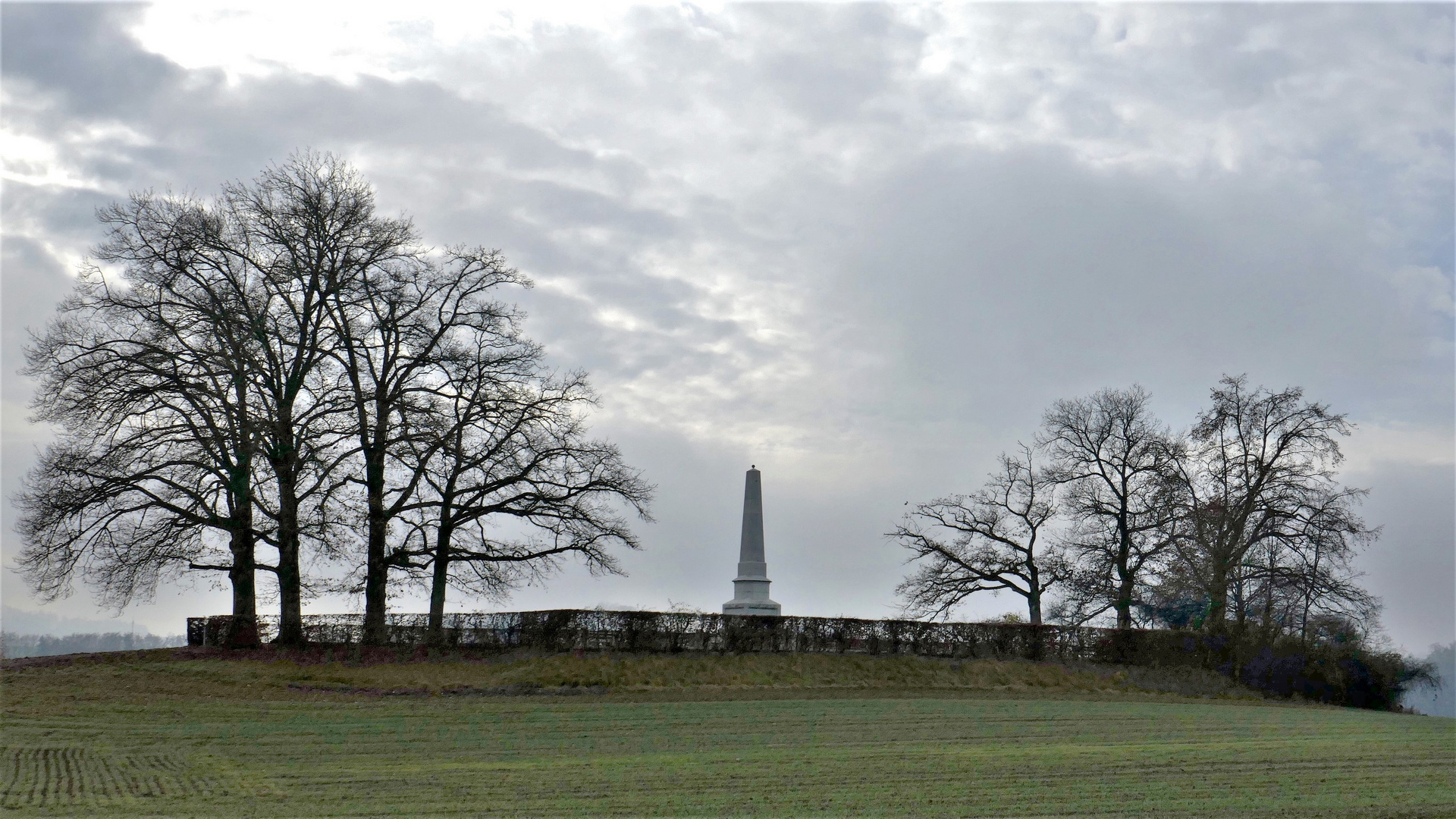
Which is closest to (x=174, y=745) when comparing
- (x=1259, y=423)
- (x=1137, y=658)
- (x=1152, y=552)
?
(x=1137, y=658)

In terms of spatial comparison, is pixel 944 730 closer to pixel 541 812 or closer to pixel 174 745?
pixel 541 812

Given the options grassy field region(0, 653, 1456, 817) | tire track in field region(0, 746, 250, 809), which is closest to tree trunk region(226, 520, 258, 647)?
grassy field region(0, 653, 1456, 817)

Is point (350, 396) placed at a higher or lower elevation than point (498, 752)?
higher

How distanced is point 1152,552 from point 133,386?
104ft

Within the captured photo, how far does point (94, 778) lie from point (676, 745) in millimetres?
8734

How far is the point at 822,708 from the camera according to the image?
942 inches

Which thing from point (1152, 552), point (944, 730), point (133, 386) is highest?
point (133, 386)

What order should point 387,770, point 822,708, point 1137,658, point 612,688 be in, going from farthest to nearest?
point 1137,658
point 612,688
point 822,708
point 387,770

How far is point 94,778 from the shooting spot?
49.9 feet

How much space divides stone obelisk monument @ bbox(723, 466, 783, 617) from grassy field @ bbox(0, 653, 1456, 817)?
16.4 feet

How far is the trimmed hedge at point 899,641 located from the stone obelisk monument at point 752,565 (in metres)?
4.08

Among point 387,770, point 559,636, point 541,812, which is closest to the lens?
point 541,812

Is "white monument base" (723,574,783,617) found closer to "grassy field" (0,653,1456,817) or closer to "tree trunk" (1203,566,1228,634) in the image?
"grassy field" (0,653,1456,817)

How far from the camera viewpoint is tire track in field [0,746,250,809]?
45.7 ft
